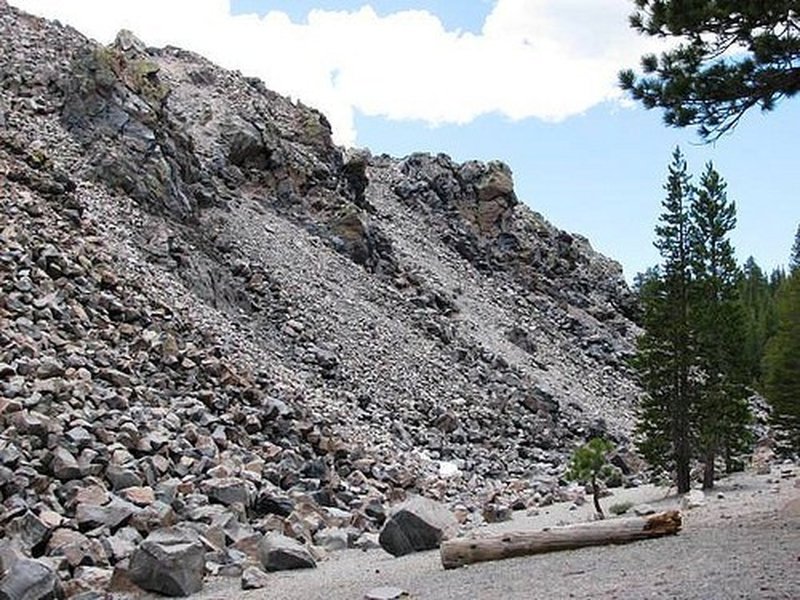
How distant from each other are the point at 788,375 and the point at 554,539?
35.2 m

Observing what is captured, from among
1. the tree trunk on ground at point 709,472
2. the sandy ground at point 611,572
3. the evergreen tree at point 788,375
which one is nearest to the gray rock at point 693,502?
the sandy ground at point 611,572

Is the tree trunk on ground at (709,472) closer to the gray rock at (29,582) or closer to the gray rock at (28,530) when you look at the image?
the gray rock at (28,530)

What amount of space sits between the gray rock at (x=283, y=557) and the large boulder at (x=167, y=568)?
183 centimetres

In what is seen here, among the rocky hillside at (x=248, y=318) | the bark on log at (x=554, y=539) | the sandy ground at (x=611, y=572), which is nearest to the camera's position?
the sandy ground at (x=611, y=572)

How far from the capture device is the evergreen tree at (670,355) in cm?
3216

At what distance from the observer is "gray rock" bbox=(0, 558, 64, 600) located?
1228cm

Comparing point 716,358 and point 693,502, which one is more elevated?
point 716,358

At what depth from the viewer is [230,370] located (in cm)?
2723

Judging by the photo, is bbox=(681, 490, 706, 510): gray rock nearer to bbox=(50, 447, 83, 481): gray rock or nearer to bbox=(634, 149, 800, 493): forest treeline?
bbox=(634, 149, 800, 493): forest treeline

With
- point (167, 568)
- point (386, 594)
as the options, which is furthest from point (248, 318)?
point (386, 594)

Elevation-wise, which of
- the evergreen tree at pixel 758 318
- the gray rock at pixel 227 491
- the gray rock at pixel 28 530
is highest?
the evergreen tree at pixel 758 318

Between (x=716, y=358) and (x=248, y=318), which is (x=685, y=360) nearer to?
(x=716, y=358)

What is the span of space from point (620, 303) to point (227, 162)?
3516cm

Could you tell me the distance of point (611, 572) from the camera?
11727 millimetres
